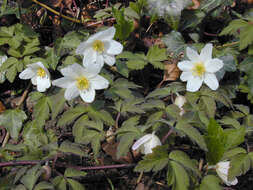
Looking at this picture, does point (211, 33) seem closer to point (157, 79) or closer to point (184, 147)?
point (157, 79)

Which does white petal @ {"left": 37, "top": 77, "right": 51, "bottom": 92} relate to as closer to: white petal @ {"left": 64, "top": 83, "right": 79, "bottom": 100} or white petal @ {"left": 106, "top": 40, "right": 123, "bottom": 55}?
white petal @ {"left": 64, "top": 83, "right": 79, "bottom": 100}

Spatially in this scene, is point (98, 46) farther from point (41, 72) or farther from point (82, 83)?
point (41, 72)

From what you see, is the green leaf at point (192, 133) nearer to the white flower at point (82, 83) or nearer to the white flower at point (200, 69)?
the white flower at point (200, 69)

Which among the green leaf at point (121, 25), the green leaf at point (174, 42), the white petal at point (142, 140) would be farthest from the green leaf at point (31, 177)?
the green leaf at point (174, 42)

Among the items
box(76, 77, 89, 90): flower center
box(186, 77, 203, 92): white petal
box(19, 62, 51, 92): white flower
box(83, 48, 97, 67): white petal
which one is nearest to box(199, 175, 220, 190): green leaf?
box(186, 77, 203, 92): white petal

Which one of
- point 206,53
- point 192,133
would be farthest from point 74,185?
point 206,53

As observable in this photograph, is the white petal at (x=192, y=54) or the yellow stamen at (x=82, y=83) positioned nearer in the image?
the yellow stamen at (x=82, y=83)
